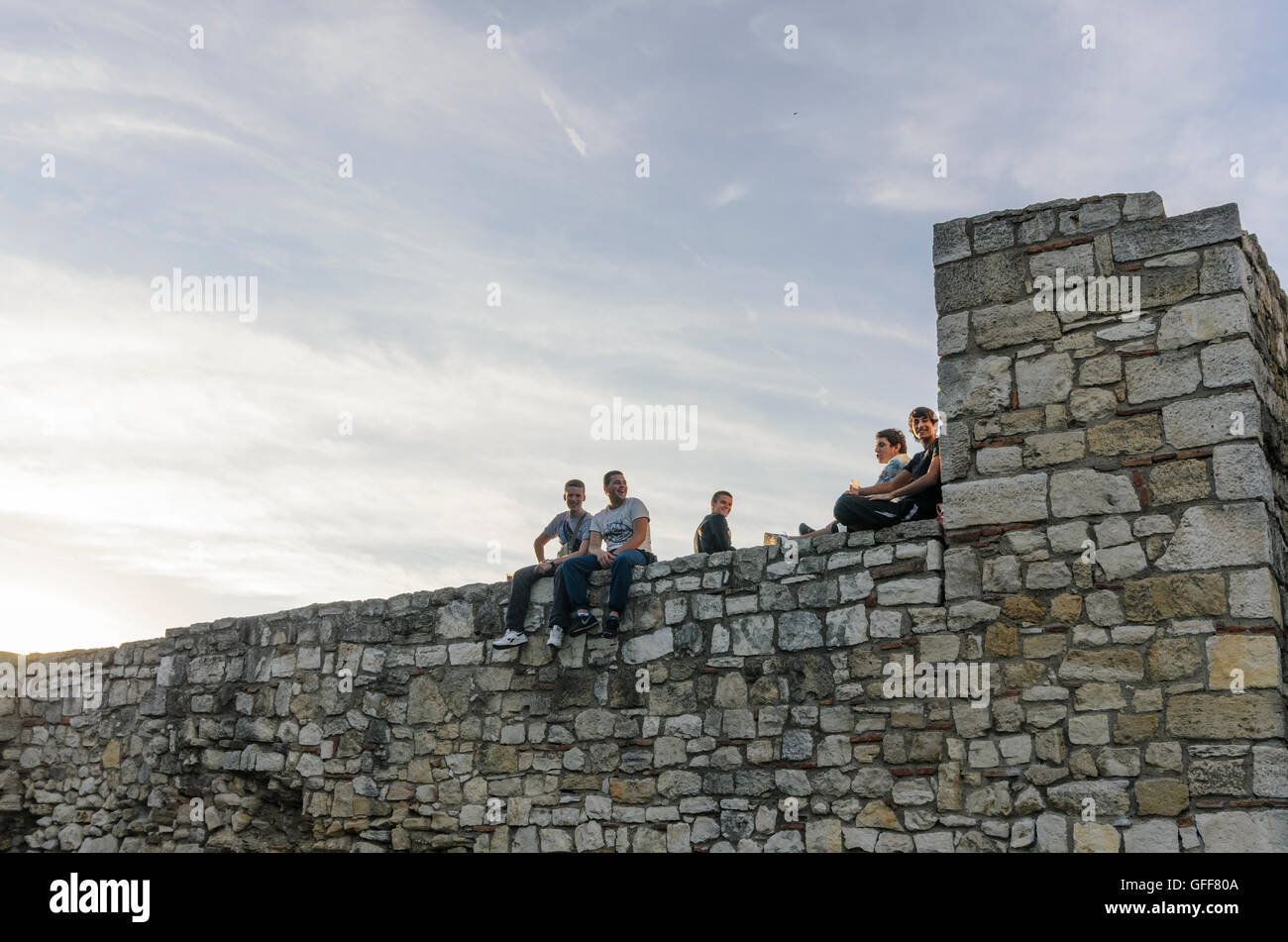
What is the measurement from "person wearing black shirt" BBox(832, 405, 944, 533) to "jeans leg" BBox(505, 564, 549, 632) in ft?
7.08

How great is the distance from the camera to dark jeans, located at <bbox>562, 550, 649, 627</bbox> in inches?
290

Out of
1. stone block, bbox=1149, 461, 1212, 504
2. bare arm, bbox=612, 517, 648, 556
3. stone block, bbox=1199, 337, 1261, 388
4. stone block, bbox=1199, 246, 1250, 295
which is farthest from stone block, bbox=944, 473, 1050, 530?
bare arm, bbox=612, 517, 648, 556

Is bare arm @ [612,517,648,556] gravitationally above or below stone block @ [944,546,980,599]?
above

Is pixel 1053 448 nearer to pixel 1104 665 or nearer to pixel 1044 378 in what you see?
pixel 1044 378

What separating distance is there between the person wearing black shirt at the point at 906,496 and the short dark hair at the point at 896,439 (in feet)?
1.51

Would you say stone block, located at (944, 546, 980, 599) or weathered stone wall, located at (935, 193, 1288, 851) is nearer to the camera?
weathered stone wall, located at (935, 193, 1288, 851)

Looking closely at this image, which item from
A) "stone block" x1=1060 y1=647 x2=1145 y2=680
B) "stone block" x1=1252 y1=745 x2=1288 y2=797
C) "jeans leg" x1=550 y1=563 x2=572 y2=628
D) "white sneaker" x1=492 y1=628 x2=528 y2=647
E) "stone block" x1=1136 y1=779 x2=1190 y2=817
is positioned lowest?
"stone block" x1=1136 y1=779 x2=1190 y2=817

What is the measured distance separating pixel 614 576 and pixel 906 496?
1.86 m

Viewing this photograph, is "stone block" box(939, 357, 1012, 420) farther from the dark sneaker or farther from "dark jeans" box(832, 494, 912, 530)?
the dark sneaker

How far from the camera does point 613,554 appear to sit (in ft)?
25.5

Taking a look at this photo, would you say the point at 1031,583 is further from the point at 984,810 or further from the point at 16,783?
the point at 16,783

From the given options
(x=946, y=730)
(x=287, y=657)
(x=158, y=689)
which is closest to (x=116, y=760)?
(x=158, y=689)

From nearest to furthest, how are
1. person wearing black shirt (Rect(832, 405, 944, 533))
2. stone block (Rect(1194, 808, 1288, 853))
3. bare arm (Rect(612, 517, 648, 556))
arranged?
stone block (Rect(1194, 808, 1288, 853)) → person wearing black shirt (Rect(832, 405, 944, 533)) → bare arm (Rect(612, 517, 648, 556))

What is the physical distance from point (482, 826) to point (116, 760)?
163 inches
